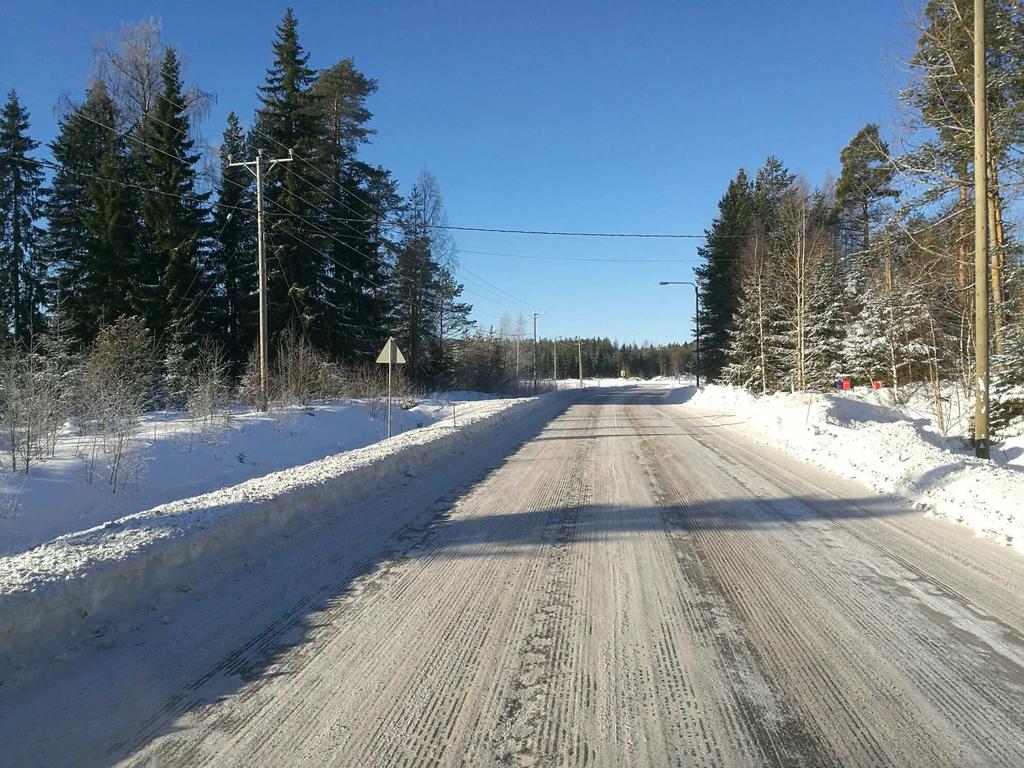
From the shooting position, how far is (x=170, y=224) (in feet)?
87.6

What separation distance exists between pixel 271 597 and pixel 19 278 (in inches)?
1483

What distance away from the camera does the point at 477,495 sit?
29.1ft

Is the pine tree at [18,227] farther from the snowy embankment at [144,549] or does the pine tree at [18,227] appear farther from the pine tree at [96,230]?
the snowy embankment at [144,549]

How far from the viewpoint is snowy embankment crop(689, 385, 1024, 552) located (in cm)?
675

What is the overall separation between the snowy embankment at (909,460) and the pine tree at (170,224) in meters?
23.6

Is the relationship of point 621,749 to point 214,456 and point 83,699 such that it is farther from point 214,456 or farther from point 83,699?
point 214,456

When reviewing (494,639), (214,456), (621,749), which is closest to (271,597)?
(494,639)

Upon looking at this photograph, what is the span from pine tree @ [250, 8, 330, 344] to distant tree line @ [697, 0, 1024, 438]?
74.2 feet

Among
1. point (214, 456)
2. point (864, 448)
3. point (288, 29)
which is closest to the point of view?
point (864, 448)

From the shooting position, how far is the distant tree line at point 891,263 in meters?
13.1

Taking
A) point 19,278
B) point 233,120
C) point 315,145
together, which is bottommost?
point 19,278

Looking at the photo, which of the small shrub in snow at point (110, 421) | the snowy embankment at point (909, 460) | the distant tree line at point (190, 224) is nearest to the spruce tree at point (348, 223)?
the distant tree line at point (190, 224)

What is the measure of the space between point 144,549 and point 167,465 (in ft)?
21.9

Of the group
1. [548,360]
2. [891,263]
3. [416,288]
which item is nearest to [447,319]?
[416,288]
